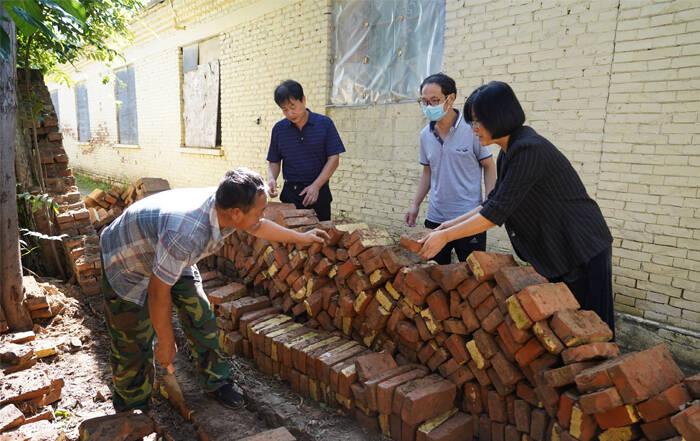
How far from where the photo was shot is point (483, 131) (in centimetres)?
229

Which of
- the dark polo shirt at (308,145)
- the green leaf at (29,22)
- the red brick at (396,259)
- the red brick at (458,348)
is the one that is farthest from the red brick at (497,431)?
the green leaf at (29,22)

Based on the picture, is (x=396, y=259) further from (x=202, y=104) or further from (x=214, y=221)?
(x=202, y=104)

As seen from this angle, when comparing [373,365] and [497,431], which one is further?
[373,365]

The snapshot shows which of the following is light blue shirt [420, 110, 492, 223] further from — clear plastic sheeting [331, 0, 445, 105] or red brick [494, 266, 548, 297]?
clear plastic sheeting [331, 0, 445, 105]

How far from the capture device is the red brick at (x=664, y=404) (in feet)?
5.85

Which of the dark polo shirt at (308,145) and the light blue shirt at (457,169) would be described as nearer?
the light blue shirt at (457,169)

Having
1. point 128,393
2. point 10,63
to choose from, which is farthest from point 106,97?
point 128,393

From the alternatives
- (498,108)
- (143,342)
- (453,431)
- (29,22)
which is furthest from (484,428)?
(29,22)

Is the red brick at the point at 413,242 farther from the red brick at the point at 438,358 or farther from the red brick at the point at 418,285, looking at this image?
the red brick at the point at 438,358

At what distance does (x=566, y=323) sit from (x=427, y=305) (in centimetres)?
83

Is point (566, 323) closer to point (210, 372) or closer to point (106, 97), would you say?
point (210, 372)

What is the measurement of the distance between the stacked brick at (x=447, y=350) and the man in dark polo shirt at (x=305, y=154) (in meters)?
0.50

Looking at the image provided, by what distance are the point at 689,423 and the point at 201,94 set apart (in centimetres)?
981

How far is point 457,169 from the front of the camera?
3238mm
